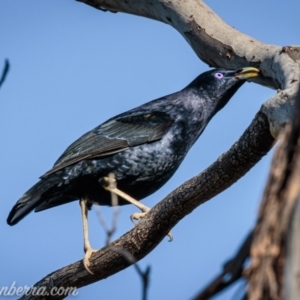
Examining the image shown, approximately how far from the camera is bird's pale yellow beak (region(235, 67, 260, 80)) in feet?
23.7

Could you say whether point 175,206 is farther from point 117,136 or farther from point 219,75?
point 219,75

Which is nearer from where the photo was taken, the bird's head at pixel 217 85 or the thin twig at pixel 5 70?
the thin twig at pixel 5 70

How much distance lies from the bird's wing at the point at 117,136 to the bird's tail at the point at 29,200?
0.35 ft

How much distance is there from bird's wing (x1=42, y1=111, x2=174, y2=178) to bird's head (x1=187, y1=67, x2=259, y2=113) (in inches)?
22.8

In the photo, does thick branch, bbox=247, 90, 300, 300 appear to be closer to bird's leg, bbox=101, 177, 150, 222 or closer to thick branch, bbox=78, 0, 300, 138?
thick branch, bbox=78, 0, 300, 138

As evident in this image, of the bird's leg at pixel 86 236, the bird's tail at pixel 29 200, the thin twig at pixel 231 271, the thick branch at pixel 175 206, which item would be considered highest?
the bird's tail at pixel 29 200

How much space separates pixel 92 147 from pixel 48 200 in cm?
66

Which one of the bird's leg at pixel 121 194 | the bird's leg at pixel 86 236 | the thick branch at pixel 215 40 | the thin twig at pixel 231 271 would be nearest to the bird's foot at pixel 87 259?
the bird's leg at pixel 86 236

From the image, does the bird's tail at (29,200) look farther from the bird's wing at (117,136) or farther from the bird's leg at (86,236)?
the bird's leg at (86,236)

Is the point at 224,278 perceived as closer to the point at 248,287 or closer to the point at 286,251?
the point at 248,287

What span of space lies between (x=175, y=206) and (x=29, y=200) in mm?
1793

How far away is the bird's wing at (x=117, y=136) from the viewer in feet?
24.1

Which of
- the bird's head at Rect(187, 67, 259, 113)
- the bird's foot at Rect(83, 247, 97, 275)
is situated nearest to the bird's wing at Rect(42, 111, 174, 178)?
the bird's head at Rect(187, 67, 259, 113)

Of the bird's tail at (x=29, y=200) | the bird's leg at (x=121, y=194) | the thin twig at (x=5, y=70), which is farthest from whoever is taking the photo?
the bird's leg at (x=121, y=194)
